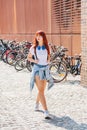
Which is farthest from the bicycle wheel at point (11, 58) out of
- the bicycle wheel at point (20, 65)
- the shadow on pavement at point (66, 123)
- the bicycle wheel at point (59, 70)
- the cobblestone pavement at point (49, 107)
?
the shadow on pavement at point (66, 123)

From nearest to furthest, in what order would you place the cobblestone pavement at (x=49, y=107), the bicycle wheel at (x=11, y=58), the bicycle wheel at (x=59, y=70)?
1. the cobblestone pavement at (x=49, y=107)
2. the bicycle wheel at (x=59, y=70)
3. the bicycle wheel at (x=11, y=58)

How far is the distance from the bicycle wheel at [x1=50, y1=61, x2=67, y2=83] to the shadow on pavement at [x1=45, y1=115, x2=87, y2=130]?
465 centimetres

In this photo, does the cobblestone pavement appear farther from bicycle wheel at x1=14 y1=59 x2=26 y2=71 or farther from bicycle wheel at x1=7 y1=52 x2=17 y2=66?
bicycle wheel at x1=7 y1=52 x2=17 y2=66

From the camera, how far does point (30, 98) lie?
29.3 ft

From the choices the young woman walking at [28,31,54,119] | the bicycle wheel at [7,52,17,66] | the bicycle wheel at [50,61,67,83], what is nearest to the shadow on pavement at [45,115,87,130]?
the young woman walking at [28,31,54,119]

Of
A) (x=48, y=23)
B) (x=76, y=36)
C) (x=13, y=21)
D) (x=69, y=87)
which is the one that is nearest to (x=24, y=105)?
(x=69, y=87)

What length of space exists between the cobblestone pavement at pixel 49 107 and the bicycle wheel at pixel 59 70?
23 cm

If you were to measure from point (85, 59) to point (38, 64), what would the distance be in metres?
3.32

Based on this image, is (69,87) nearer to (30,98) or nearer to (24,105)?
(30,98)

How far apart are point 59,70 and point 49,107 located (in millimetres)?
3938

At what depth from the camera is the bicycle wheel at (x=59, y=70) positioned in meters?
11.7

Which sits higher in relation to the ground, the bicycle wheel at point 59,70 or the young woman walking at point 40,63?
the young woman walking at point 40,63

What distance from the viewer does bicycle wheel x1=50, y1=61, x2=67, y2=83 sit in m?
11.7

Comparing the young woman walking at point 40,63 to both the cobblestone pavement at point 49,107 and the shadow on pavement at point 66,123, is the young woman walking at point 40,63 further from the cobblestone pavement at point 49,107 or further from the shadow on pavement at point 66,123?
the cobblestone pavement at point 49,107
